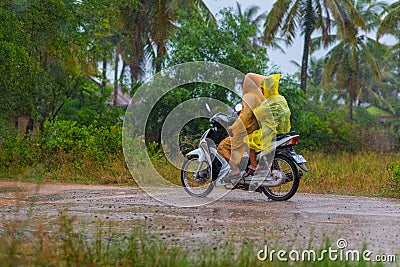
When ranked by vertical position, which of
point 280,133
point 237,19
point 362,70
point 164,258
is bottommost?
point 164,258

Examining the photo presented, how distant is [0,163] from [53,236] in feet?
39.3

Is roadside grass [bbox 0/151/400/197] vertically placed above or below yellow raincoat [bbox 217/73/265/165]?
below

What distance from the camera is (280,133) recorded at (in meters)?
10.0

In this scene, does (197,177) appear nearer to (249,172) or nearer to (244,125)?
(249,172)

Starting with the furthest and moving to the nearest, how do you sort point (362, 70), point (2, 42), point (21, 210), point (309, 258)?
point (362, 70) → point (2, 42) → point (21, 210) → point (309, 258)

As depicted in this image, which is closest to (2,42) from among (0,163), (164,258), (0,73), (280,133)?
(0,73)

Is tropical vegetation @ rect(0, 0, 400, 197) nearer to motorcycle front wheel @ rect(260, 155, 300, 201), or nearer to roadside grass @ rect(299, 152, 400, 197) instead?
roadside grass @ rect(299, 152, 400, 197)

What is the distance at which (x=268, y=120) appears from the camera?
9805 millimetres

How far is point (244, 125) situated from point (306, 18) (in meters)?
26.2

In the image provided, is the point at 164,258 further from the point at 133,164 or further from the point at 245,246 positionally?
the point at 133,164

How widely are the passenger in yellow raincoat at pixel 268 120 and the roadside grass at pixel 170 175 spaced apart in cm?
268

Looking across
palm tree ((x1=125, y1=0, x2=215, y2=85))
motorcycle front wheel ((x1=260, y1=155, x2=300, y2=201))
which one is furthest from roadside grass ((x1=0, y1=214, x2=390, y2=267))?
palm tree ((x1=125, y1=0, x2=215, y2=85))

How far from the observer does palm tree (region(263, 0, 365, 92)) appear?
34250 mm

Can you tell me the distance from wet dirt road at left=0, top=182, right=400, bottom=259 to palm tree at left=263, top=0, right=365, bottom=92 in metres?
24.4
